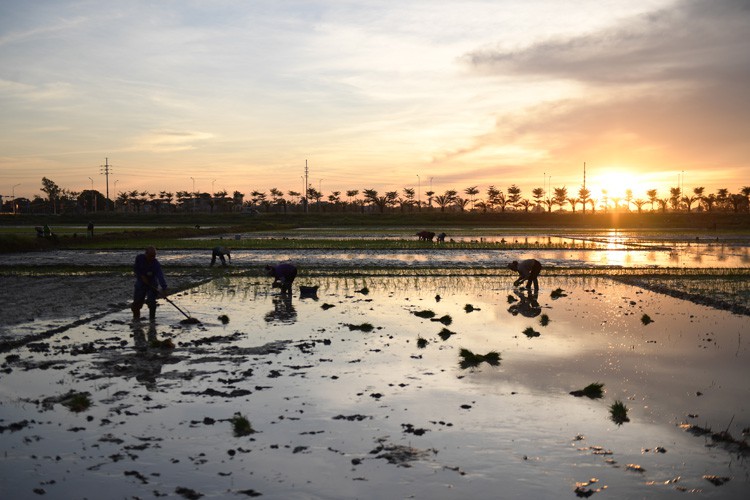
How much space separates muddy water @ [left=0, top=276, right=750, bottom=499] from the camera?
→ 6.90m

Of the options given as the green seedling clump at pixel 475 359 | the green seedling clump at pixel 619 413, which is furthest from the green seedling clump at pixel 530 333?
the green seedling clump at pixel 619 413

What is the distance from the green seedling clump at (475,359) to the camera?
11.9m

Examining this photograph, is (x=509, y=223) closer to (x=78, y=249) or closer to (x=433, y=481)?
(x=78, y=249)

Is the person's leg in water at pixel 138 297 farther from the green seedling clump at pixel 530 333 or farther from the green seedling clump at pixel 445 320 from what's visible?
the green seedling clump at pixel 530 333

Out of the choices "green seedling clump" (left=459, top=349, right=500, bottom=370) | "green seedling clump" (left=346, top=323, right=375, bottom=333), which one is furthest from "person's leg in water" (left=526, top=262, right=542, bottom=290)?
"green seedling clump" (left=459, top=349, right=500, bottom=370)

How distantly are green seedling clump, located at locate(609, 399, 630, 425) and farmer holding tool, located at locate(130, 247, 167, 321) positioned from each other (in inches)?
421

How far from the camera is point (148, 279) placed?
635 inches

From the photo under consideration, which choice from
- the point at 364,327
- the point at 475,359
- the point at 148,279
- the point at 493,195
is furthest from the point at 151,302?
the point at 493,195

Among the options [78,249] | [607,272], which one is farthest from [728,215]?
[78,249]

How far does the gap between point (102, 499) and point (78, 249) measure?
4363 cm

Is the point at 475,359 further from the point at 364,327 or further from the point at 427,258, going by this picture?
the point at 427,258

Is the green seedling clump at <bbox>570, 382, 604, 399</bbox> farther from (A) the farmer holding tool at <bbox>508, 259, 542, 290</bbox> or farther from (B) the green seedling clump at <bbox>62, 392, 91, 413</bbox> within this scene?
(A) the farmer holding tool at <bbox>508, 259, 542, 290</bbox>

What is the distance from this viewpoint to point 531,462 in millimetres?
7293

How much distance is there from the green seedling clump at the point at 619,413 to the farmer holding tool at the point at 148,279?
35.1 ft
